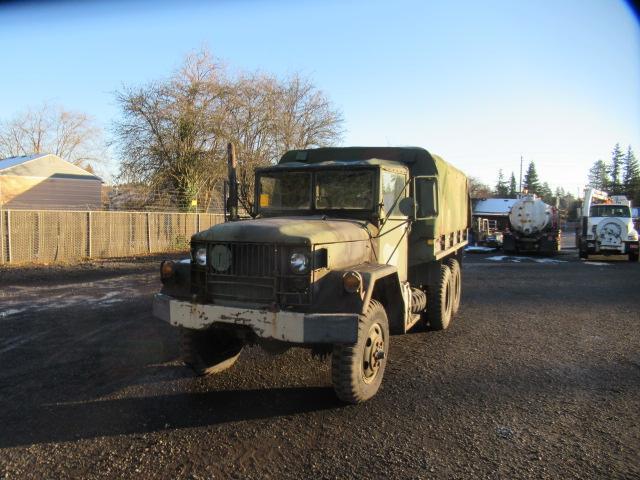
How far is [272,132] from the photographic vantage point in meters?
27.8

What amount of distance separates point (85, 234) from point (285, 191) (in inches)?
497

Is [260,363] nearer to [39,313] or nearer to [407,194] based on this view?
[407,194]

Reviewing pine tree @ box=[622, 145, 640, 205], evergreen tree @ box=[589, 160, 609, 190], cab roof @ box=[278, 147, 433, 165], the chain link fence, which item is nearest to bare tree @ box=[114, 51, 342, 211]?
the chain link fence

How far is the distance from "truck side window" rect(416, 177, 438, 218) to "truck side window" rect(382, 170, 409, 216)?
0.22m

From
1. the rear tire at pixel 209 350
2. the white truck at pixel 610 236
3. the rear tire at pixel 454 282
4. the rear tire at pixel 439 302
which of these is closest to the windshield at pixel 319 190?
the rear tire at pixel 209 350

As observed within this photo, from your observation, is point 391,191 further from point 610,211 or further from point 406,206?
point 610,211

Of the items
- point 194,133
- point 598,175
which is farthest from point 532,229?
point 598,175

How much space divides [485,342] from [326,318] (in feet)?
11.6

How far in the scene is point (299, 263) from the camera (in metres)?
4.32

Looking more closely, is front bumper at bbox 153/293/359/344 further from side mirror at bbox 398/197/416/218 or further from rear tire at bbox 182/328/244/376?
side mirror at bbox 398/197/416/218

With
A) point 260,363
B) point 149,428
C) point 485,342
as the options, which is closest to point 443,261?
point 485,342

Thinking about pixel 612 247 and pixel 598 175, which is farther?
pixel 598 175

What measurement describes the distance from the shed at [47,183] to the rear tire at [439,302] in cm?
2422

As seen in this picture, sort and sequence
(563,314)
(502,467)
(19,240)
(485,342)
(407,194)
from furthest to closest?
1. (19,240)
2. (563,314)
3. (485,342)
4. (407,194)
5. (502,467)
